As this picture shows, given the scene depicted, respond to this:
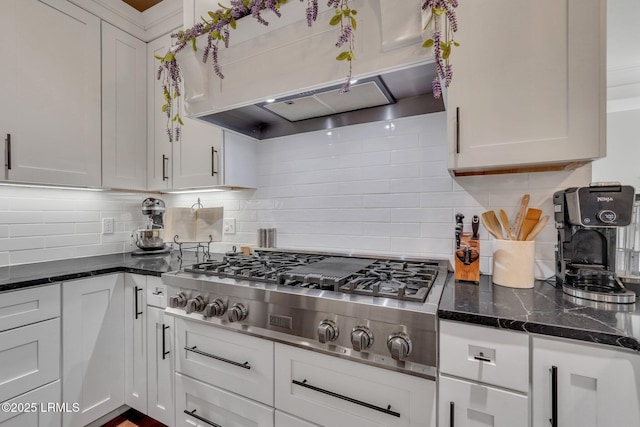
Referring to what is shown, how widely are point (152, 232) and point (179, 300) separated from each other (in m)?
1.10

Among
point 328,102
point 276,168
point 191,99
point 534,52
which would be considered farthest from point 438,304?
point 191,99

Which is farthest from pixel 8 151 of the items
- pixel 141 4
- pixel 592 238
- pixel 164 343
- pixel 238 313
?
pixel 592 238

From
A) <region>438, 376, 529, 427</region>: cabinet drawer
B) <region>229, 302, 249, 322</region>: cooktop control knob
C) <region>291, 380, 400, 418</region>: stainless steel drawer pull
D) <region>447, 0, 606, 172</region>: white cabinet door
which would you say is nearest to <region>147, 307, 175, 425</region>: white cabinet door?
<region>229, 302, 249, 322</region>: cooktop control knob

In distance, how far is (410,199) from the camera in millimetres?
1548

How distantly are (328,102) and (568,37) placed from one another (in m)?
0.97

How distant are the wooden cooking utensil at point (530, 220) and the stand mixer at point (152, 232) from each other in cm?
233

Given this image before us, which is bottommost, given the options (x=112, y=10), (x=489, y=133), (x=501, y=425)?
(x=501, y=425)

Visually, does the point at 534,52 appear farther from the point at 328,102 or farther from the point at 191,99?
the point at 191,99

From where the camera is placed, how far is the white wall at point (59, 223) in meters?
1.70

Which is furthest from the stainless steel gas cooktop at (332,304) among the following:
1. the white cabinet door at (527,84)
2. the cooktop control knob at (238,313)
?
the white cabinet door at (527,84)

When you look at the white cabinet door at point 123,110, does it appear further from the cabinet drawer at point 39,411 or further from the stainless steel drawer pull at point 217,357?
the stainless steel drawer pull at point 217,357

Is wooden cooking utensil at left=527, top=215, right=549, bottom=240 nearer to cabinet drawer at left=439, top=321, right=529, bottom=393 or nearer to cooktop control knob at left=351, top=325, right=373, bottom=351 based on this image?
cabinet drawer at left=439, top=321, right=529, bottom=393

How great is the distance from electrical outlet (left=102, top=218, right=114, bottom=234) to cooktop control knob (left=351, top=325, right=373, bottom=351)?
208 centimetres

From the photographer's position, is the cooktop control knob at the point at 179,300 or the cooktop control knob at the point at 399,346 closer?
the cooktop control knob at the point at 399,346
